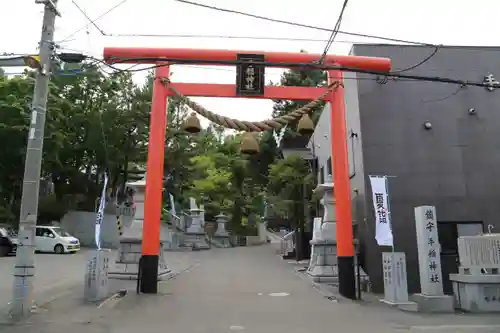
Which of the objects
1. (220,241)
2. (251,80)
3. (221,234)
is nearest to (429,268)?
(251,80)

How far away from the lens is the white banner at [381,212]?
1151 centimetres

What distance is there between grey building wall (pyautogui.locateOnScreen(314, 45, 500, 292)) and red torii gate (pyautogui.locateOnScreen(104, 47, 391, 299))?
210cm

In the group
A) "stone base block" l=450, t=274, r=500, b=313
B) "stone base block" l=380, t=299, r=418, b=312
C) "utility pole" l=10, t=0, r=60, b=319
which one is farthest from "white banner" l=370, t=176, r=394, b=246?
"utility pole" l=10, t=0, r=60, b=319

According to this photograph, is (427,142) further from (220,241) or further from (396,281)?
(220,241)

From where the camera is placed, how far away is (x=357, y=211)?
15273mm

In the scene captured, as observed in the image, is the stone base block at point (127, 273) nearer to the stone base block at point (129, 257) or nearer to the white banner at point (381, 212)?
the stone base block at point (129, 257)

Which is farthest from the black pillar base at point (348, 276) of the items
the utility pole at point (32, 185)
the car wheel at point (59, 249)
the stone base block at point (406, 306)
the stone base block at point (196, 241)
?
the stone base block at point (196, 241)

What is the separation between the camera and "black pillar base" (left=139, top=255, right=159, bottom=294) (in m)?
11.8

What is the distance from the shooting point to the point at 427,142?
14555 mm

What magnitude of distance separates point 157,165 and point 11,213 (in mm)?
22659

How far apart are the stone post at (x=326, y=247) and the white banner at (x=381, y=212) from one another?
13.2ft

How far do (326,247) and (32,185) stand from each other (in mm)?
10251

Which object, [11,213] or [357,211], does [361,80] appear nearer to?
[357,211]

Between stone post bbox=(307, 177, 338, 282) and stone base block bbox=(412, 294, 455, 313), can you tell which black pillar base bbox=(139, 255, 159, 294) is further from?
stone base block bbox=(412, 294, 455, 313)
